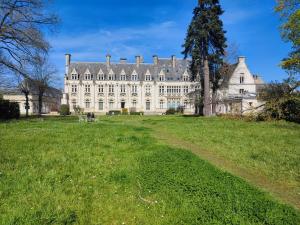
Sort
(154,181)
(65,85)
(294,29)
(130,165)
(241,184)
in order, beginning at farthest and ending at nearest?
1. (65,85)
2. (294,29)
3. (130,165)
4. (154,181)
5. (241,184)

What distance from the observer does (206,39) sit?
32250mm

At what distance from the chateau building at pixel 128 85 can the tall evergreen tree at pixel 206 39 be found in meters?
33.1

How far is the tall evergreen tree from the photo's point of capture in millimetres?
31828

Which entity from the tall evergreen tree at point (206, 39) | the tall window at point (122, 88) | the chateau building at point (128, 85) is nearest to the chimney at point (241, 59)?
the chateau building at point (128, 85)

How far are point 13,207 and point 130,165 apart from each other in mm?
3200

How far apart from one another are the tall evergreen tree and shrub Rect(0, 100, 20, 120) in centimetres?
2087

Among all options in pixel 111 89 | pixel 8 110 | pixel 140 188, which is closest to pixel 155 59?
pixel 111 89

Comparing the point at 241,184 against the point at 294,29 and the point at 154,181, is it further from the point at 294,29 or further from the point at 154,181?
the point at 294,29

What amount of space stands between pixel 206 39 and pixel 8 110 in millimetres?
23719

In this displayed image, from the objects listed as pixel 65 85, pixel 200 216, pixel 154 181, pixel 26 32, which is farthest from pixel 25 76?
pixel 65 85

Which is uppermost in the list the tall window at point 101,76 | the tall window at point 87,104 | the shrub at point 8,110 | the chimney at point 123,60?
the chimney at point 123,60

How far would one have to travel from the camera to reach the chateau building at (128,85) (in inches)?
2655

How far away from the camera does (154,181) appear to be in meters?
5.69

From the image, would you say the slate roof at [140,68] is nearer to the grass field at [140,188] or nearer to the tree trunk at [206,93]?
the tree trunk at [206,93]
